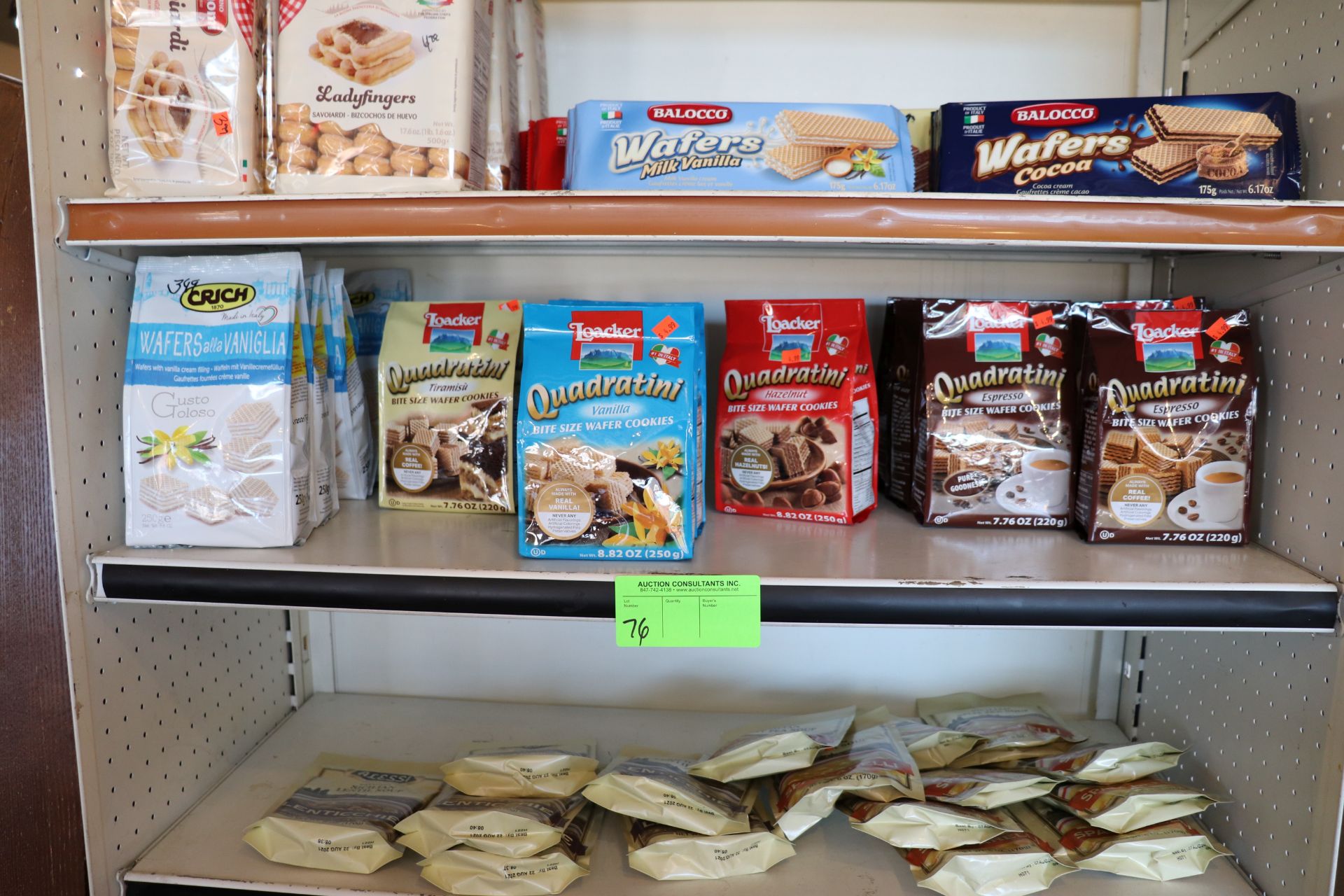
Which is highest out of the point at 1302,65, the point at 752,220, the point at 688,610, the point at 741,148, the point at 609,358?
the point at 1302,65

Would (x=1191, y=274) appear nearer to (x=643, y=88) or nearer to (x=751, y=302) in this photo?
(x=751, y=302)

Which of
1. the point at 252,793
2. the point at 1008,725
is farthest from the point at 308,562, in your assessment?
the point at 1008,725

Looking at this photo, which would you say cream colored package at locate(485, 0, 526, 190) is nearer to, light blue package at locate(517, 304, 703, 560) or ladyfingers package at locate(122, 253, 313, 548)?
light blue package at locate(517, 304, 703, 560)

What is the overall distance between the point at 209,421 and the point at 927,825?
3.94 ft

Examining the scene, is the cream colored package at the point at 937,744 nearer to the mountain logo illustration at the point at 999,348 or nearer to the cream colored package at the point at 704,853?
the cream colored package at the point at 704,853

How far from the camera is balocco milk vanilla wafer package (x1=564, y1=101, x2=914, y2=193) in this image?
121cm

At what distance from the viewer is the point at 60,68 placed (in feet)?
3.81

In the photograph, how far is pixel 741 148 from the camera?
1227mm

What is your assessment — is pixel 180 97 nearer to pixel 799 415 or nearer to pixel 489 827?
pixel 799 415

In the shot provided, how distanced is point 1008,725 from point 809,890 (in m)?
0.50

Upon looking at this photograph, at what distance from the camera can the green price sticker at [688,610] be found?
1.13 metres

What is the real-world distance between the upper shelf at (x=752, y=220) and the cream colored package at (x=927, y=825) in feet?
2.71

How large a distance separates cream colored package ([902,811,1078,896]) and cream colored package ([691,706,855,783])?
0.23 meters

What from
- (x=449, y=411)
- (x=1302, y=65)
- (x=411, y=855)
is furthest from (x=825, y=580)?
(x=1302, y=65)
